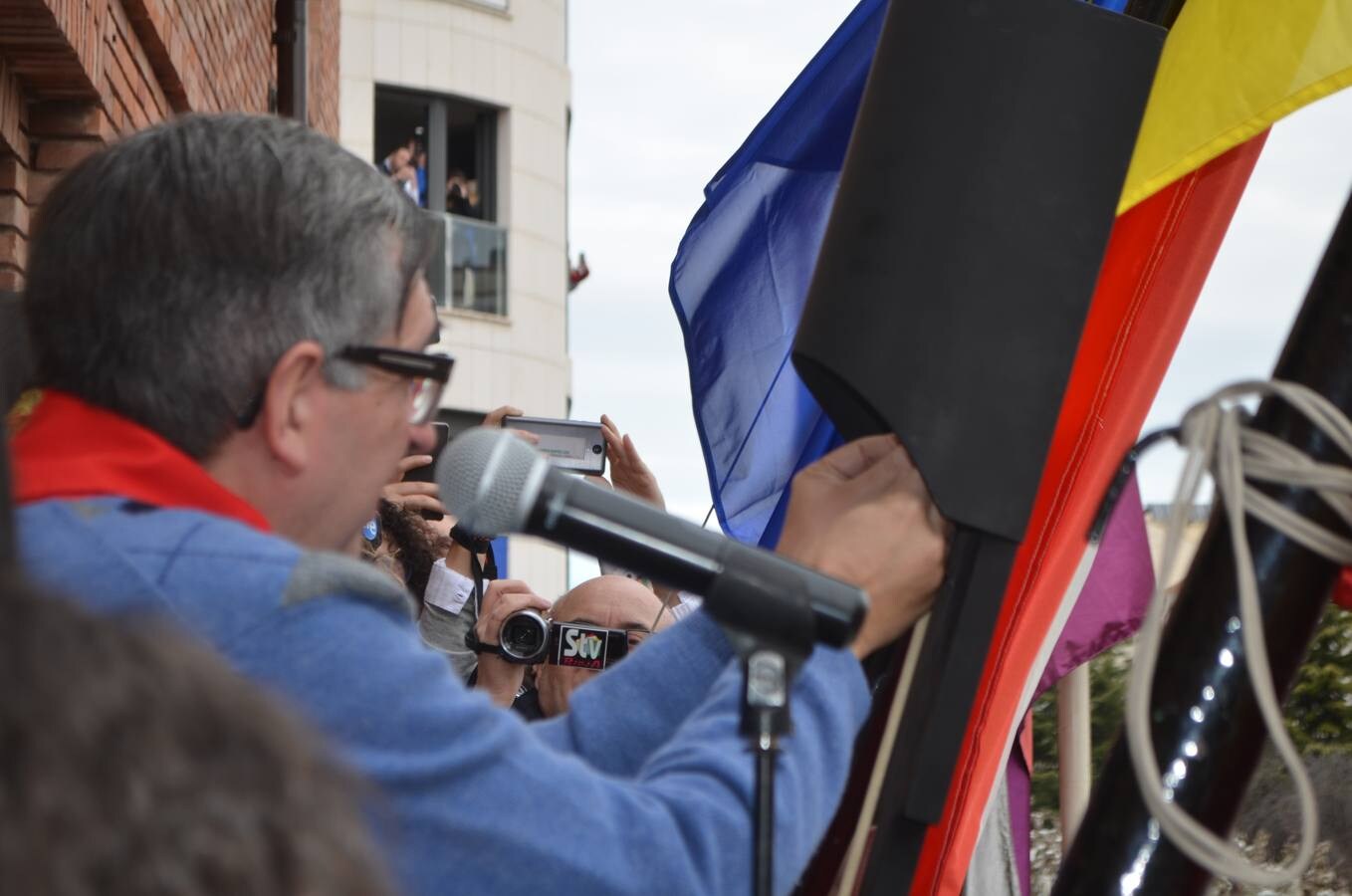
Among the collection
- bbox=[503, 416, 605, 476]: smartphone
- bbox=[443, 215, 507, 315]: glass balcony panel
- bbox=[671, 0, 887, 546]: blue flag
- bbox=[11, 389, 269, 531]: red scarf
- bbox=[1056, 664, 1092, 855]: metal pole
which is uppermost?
bbox=[11, 389, 269, 531]: red scarf

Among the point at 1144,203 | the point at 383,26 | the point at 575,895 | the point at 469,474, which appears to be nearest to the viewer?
the point at 575,895

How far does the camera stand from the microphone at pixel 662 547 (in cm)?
144

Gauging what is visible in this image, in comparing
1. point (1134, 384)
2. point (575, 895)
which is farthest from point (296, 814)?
point (1134, 384)

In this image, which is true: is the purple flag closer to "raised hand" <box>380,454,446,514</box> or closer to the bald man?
the bald man

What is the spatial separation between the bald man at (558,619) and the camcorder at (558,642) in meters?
0.03

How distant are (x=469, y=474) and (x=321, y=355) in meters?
0.23

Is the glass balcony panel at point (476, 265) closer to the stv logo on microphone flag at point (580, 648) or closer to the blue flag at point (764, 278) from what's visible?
the stv logo on microphone flag at point (580, 648)

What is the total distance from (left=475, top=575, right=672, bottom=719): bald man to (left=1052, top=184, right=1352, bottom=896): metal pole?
2.55 metres

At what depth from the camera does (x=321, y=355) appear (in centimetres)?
161

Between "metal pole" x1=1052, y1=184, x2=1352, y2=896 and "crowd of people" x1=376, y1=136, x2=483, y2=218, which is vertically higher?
"metal pole" x1=1052, y1=184, x2=1352, y2=896

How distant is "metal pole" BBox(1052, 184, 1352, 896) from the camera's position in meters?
1.32

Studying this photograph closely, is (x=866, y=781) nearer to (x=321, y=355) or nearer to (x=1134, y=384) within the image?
(x=321, y=355)

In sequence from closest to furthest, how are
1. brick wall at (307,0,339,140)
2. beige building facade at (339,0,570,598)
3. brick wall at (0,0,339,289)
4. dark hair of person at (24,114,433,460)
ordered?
dark hair of person at (24,114,433,460) < brick wall at (0,0,339,289) < brick wall at (307,0,339,140) < beige building facade at (339,0,570,598)

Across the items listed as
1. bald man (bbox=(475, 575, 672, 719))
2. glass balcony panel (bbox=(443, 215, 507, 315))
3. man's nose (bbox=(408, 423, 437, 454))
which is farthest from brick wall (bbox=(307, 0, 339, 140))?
man's nose (bbox=(408, 423, 437, 454))
